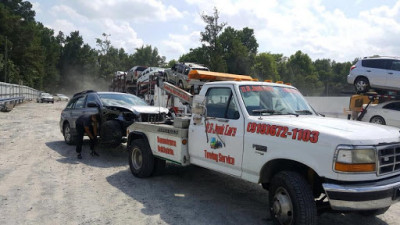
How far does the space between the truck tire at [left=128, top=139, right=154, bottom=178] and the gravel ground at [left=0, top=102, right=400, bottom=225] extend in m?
0.16

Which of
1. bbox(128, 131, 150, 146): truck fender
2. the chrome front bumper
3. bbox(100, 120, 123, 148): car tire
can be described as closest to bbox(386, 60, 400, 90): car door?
bbox(100, 120, 123, 148): car tire

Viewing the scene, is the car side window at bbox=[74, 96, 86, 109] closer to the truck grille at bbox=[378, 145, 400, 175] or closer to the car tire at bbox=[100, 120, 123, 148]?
the car tire at bbox=[100, 120, 123, 148]

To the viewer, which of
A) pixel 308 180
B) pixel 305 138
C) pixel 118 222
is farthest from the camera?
pixel 118 222

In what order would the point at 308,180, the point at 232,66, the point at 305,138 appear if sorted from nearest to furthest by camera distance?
1. the point at 305,138
2. the point at 308,180
3. the point at 232,66

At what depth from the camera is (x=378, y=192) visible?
136 inches

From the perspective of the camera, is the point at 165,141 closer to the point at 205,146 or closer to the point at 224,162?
the point at 205,146

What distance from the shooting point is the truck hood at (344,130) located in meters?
3.50

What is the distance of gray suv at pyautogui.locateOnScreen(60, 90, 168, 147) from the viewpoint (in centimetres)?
824

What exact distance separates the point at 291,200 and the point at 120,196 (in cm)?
295

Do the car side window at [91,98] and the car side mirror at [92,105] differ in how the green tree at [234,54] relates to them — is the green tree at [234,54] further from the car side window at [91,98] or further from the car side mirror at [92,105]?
the car side mirror at [92,105]

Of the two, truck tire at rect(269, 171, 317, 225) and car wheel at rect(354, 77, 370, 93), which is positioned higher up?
car wheel at rect(354, 77, 370, 93)

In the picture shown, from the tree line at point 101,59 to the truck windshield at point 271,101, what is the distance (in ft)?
151

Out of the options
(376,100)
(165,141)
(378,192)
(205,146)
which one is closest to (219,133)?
(205,146)

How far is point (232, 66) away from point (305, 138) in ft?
208
